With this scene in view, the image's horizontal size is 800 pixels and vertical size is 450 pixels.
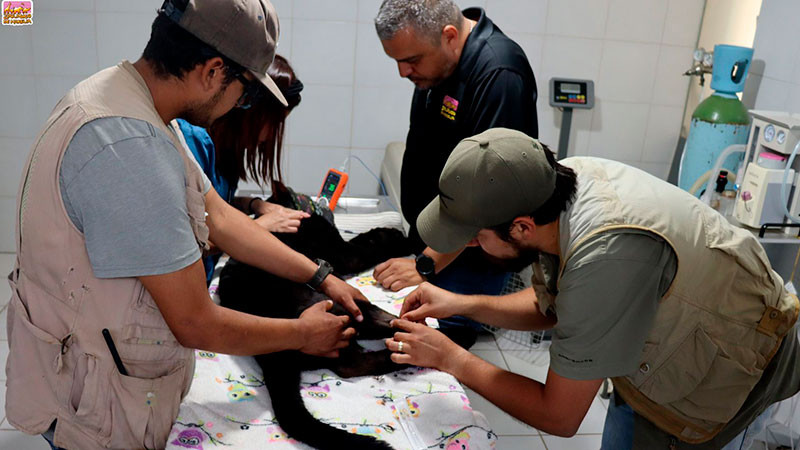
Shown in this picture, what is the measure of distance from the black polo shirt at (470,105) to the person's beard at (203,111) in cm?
93

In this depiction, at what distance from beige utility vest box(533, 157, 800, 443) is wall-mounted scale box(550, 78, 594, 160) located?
6.84ft

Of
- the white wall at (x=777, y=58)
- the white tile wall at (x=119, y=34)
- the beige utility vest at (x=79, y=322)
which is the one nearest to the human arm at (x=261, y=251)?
the beige utility vest at (x=79, y=322)

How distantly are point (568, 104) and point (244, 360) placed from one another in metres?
2.38

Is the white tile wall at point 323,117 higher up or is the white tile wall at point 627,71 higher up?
the white tile wall at point 627,71

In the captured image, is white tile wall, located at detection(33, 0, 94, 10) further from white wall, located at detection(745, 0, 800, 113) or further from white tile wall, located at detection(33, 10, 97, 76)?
white wall, located at detection(745, 0, 800, 113)

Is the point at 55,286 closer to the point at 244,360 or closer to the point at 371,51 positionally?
the point at 244,360

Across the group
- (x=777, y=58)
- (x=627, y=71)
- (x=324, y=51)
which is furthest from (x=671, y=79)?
(x=324, y=51)

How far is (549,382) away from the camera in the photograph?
1227mm

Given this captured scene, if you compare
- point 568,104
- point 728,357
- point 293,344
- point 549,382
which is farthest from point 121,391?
point 568,104

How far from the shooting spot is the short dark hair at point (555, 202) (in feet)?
3.87

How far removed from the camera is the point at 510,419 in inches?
99.0

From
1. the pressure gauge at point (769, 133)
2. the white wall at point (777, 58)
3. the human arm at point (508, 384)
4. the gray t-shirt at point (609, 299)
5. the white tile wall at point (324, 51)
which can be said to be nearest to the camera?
the gray t-shirt at point (609, 299)

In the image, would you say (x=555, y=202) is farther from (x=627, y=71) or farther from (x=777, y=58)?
(x=627, y=71)

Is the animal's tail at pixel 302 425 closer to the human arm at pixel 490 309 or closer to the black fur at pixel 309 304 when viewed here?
the black fur at pixel 309 304
